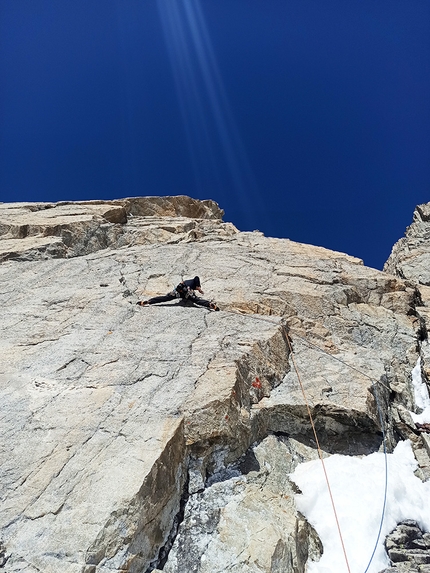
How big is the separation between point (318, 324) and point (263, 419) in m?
4.17

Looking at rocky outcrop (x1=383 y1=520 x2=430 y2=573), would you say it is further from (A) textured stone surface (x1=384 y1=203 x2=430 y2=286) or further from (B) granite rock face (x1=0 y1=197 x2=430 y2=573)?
(A) textured stone surface (x1=384 y1=203 x2=430 y2=286)

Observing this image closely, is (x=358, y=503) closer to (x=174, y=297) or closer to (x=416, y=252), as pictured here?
(x=174, y=297)

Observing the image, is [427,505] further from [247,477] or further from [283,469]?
[247,477]

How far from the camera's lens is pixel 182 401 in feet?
19.8

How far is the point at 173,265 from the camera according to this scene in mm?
13078

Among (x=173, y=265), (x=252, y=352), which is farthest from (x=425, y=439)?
(x=173, y=265)

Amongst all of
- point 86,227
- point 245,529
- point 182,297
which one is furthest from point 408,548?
point 86,227

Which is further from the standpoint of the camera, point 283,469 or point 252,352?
point 252,352

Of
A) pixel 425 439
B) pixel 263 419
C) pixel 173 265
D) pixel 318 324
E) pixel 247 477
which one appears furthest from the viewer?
pixel 173 265

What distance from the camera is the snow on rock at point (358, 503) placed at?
208 inches

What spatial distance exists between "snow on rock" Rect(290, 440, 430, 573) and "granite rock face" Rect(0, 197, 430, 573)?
229mm

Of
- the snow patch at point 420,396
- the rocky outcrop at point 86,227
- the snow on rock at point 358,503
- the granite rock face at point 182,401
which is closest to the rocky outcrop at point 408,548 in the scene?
the snow on rock at point 358,503

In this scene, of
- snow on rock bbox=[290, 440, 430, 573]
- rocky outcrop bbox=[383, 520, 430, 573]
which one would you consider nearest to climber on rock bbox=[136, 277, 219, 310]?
snow on rock bbox=[290, 440, 430, 573]

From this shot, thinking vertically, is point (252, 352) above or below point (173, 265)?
below
